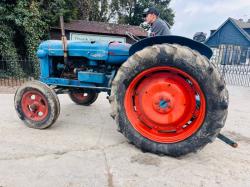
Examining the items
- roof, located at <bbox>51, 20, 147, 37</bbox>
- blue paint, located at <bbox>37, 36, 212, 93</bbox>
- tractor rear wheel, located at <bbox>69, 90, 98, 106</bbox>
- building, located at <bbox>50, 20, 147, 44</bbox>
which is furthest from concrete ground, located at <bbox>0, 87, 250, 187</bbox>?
roof, located at <bbox>51, 20, 147, 37</bbox>

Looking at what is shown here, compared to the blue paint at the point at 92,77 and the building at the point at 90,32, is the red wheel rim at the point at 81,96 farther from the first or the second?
the building at the point at 90,32

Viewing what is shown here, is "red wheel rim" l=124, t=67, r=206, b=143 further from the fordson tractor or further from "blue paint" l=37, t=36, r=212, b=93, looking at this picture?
"blue paint" l=37, t=36, r=212, b=93

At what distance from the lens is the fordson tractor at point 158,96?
9.40 ft

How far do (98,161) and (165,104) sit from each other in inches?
40.8

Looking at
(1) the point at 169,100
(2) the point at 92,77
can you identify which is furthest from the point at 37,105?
(1) the point at 169,100

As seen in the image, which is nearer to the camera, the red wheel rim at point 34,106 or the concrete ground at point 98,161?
the concrete ground at point 98,161

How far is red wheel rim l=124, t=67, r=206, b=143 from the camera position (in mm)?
3133

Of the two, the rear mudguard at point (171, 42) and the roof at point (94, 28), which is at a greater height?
the roof at point (94, 28)

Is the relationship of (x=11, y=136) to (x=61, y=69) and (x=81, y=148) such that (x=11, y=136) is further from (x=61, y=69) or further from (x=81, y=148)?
(x=61, y=69)

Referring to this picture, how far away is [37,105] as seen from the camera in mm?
3883

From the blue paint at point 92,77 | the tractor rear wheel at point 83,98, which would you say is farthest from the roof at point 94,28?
the blue paint at point 92,77

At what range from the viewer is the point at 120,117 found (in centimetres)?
323

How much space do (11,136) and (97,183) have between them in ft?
5.75

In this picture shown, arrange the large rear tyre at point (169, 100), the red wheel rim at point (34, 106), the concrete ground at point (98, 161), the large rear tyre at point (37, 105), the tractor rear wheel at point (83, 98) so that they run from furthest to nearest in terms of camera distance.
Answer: the tractor rear wheel at point (83, 98) → the red wheel rim at point (34, 106) → the large rear tyre at point (37, 105) → the large rear tyre at point (169, 100) → the concrete ground at point (98, 161)
